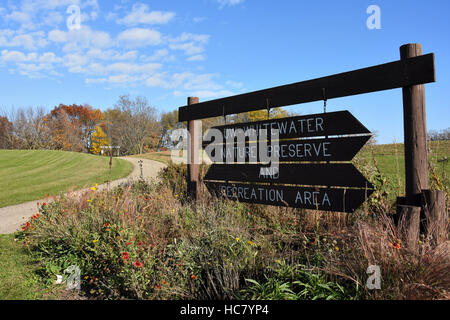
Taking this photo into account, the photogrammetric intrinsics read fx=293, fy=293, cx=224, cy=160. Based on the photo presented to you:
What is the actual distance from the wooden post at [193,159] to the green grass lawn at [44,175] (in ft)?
10.9

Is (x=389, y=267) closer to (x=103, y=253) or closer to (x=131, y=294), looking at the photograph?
(x=131, y=294)

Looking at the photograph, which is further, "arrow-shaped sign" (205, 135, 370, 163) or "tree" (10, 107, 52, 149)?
"tree" (10, 107, 52, 149)

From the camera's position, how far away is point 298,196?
4324 millimetres

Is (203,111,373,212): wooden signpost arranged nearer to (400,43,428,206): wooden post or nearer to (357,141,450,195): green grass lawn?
(400,43,428,206): wooden post

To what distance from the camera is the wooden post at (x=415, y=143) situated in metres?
3.39

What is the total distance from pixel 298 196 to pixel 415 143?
163 cm

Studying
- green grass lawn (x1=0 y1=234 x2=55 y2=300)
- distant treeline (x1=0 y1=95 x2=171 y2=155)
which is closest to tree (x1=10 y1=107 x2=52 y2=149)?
distant treeline (x1=0 y1=95 x2=171 y2=155)

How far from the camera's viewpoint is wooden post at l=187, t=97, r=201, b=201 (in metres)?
6.17

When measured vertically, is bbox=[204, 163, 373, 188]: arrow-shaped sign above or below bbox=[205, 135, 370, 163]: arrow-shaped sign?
below

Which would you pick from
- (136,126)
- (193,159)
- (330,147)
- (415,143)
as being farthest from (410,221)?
(136,126)

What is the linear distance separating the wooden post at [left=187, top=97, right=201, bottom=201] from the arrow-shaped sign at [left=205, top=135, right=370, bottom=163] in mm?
614

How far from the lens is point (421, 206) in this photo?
3.37 metres

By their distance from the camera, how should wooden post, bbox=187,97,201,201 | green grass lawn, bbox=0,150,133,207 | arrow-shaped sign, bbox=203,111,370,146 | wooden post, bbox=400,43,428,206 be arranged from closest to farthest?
wooden post, bbox=400,43,428,206 → arrow-shaped sign, bbox=203,111,370,146 → wooden post, bbox=187,97,201,201 → green grass lawn, bbox=0,150,133,207
